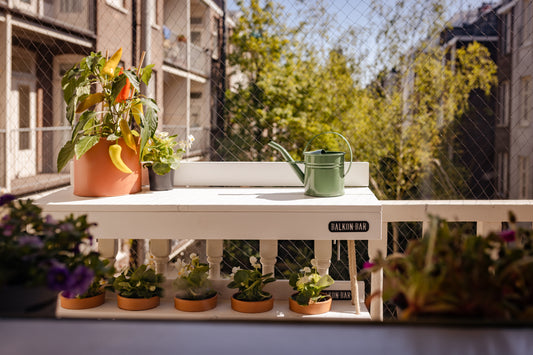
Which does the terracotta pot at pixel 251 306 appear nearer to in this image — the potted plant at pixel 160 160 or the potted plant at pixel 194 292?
the potted plant at pixel 194 292

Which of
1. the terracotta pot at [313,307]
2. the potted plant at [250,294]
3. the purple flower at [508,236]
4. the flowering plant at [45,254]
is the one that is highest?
the purple flower at [508,236]

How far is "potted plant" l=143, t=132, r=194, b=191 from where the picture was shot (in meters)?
1.64

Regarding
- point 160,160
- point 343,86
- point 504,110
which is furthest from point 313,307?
point 504,110

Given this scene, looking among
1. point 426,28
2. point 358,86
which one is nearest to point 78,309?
point 358,86

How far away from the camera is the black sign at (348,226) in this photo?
138 cm

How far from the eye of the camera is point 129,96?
159 cm

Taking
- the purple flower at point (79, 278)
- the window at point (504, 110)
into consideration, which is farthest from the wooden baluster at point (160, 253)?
the window at point (504, 110)

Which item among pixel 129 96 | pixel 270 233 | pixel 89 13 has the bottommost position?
pixel 270 233

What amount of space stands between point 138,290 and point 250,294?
13.0 inches

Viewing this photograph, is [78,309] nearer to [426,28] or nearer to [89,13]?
[426,28]

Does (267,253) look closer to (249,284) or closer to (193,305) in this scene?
(249,284)

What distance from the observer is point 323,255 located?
1743mm

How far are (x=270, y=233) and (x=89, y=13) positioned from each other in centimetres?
497

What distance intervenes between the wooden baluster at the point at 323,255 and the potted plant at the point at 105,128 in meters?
0.62
